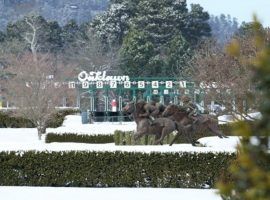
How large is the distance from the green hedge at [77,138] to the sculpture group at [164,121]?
586 centimetres

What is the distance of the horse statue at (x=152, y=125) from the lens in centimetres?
1717

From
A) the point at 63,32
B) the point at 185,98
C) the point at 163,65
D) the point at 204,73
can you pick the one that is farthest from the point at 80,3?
the point at 185,98

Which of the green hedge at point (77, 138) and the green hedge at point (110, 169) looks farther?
the green hedge at point (77, 138)

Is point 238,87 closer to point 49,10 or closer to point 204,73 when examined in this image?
point 204,73

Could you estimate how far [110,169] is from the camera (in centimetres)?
1450

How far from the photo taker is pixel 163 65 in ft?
182

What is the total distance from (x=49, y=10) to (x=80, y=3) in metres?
14.0

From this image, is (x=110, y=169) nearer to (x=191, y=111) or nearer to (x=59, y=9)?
(x=191, y=111)

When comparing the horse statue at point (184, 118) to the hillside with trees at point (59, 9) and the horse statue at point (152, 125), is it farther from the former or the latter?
the hillside with trees at point (59, 9)

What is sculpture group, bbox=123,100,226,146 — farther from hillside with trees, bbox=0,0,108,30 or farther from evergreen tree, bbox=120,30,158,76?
hillside with trees, bbox=0,0,108,30

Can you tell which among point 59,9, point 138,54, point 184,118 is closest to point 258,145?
point 184,118

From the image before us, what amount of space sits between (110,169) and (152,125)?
129 inches

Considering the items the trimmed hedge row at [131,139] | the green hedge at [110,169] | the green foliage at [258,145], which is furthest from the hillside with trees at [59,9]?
the green foliage at [258,145]

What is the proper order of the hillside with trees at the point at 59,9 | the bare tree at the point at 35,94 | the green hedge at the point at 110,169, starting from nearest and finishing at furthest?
the green hedge at the point at 110,169
the bare tree at the point at 35,94
the hillside with trees at the point at 59,9
